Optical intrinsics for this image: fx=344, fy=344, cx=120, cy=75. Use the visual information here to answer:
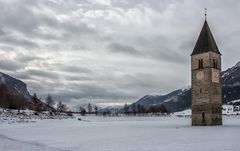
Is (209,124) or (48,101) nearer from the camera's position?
(209,124)

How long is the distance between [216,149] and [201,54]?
47698mm

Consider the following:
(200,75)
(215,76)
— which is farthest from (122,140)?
(215,76)

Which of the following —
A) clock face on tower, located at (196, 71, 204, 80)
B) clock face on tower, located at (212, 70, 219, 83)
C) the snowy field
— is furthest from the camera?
clock face on tower, located at (196, 71, 204, 80)

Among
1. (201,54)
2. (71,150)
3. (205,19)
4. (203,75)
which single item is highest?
(205,19)

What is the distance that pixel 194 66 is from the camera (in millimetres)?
67188

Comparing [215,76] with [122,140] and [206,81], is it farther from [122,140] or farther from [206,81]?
[122,140]

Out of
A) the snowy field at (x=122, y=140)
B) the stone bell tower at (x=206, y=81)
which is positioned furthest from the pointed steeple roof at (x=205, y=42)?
the snowy field at (x=122, y=140)

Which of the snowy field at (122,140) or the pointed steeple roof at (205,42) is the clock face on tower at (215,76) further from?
the snowy field at (122,140)

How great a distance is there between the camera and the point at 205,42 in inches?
2621

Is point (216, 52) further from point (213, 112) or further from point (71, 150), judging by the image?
point (71, 150)

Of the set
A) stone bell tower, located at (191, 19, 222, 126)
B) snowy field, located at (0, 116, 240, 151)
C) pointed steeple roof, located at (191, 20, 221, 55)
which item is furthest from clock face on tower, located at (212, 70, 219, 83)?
snowy field, located at (0, 116, 240, 151)

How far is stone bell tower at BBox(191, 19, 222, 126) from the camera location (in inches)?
2493

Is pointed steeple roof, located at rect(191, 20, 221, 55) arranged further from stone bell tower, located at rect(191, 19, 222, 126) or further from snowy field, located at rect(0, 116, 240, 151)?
snowy field, located at rect(0, 116, 240, 151)

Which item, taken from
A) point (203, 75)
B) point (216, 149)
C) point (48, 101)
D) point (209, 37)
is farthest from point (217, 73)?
point (48, 101)
